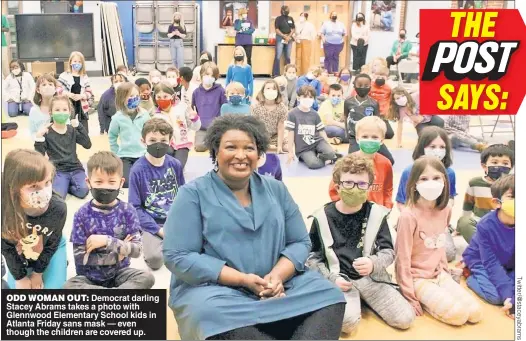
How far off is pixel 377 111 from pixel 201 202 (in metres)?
1.31

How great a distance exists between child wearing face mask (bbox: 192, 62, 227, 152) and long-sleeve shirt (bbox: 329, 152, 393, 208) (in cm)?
74

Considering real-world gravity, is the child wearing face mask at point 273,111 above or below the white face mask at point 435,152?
above

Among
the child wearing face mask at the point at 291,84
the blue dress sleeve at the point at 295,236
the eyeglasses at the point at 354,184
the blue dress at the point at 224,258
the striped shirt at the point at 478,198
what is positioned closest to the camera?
the blue dress at the point at 224,258

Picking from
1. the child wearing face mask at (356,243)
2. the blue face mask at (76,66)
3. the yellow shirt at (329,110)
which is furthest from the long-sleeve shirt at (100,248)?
the yellow shirt at (329,110)

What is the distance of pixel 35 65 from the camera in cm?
269

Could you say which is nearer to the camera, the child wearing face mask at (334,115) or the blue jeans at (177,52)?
the blue jeans at (177,52)

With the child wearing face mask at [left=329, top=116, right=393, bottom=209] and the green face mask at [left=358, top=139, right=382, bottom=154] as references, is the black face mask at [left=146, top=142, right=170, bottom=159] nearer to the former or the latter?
the child wearing face mask at [left=329, top=116, right=393, bottom=209]

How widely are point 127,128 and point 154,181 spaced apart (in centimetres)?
27

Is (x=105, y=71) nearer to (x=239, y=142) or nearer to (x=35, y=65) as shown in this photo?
(x=35, y=65)

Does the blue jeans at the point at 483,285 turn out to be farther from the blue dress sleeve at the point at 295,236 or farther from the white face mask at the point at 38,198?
the white face mask at the point at 38,198

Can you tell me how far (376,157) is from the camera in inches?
112

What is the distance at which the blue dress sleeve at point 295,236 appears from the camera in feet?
7.39

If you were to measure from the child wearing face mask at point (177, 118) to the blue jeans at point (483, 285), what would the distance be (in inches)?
52.7

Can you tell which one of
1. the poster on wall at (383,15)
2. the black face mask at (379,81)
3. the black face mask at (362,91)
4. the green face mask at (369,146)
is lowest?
the green face mask at (369,146)
